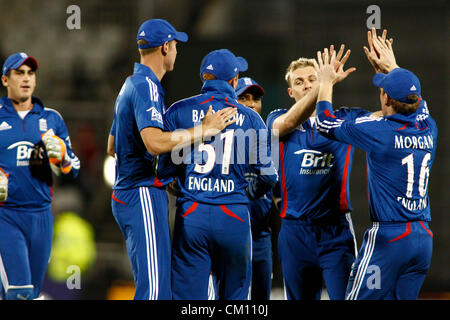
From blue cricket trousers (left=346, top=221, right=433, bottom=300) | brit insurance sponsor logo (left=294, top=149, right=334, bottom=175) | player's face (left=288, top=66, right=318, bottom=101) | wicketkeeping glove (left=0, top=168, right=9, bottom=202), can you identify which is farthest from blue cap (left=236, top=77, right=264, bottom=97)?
wicketkeeping glove (left=0, top=168, right=9, bottom=202)

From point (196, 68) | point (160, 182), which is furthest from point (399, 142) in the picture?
point (196, 68)

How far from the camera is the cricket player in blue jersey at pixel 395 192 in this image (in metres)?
4.59

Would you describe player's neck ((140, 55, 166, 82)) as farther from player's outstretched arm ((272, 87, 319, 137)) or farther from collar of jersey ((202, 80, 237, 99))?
player's outstretched arm ((272, 87, 319, 137))

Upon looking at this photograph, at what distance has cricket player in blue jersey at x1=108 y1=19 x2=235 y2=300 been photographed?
438cm

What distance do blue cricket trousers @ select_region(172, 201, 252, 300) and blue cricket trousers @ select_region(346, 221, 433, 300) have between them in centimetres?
88

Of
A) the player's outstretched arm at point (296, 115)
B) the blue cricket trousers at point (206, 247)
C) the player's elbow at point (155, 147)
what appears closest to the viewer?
the player's elbow at point (155, 147)

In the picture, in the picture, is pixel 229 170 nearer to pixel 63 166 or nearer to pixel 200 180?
pixel 200 180

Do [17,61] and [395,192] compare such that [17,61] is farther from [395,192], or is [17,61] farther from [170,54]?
[395,192]

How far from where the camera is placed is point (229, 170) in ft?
15.1

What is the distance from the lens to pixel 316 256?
17.2 ft

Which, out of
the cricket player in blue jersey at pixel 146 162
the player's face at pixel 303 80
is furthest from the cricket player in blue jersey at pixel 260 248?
the cricket player in blue jersey at pixel 146 162

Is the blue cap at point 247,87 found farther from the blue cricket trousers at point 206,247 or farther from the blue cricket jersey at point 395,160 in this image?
the blue cricket trousers at point 206,247

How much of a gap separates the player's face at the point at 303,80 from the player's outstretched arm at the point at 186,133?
1216 mm
